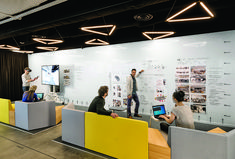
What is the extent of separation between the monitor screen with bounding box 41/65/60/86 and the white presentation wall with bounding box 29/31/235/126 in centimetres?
81

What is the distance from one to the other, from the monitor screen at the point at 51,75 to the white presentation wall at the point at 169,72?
813 millimetres

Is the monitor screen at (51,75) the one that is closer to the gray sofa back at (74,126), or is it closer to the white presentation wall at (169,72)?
the white presentation wall at (169,72)

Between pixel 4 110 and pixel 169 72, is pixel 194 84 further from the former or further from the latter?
pixel 4 110

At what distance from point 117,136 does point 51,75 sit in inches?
257

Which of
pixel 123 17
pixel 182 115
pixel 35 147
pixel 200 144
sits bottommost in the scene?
pixel 35 147

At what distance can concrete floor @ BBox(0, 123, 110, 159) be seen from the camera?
9.00 ft

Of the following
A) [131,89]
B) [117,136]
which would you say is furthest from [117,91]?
[117,136]

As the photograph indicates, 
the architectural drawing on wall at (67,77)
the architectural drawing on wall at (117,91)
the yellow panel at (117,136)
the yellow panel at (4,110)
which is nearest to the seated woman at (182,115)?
the yellow panel at (117,136)

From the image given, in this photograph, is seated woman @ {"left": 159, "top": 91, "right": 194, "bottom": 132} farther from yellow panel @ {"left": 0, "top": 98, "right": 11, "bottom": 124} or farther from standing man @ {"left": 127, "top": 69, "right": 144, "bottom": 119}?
yellow panel @ {"left": 0, "top": 98, "right": 11, "bottom": 124}

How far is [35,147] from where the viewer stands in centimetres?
307

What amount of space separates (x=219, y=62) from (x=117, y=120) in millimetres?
3942

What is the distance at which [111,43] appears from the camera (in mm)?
6129

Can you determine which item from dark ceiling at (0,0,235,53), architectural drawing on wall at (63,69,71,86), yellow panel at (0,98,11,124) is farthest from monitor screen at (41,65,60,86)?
yellow panel at (0,98,11,124)

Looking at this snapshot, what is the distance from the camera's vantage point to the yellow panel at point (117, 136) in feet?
7.54
